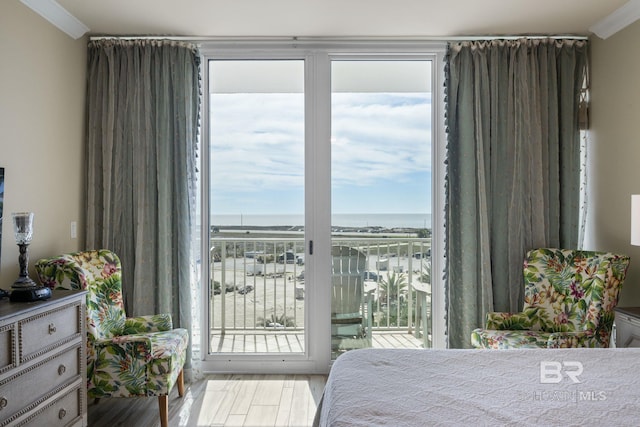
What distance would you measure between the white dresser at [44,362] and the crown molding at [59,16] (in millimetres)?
1786

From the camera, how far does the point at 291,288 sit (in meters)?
3.73

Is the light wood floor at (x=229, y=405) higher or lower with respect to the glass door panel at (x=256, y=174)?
lower

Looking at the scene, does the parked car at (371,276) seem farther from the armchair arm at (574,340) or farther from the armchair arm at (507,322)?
the armchair arm at (574,340)

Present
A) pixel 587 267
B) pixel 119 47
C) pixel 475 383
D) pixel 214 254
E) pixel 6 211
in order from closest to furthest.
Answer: pixel 475 383 < pixel 6 211 < pixel 587 267 < pixel 119 47 < pixel 214 254

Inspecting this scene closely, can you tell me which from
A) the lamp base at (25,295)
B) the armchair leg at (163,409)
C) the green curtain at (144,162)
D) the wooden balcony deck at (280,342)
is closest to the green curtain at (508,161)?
the wooden balcony deck at (280,342)

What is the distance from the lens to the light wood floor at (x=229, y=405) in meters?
2.81

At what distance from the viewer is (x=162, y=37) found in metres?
3.47

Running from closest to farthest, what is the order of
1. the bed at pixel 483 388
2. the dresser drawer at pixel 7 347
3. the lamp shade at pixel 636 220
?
the bed at pixel 483 388 < the dresser drawer at pixel 7 347 < the lamp shade at pixel 636 220

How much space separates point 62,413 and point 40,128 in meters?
1.75

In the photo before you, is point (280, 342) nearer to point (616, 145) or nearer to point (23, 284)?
point (23, 284)

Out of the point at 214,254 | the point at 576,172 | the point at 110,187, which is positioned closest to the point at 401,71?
the point at 576,172

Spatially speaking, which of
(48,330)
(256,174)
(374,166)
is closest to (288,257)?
(256,174)

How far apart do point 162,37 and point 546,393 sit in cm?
339

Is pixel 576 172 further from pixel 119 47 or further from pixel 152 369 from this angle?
pixel 119 47
